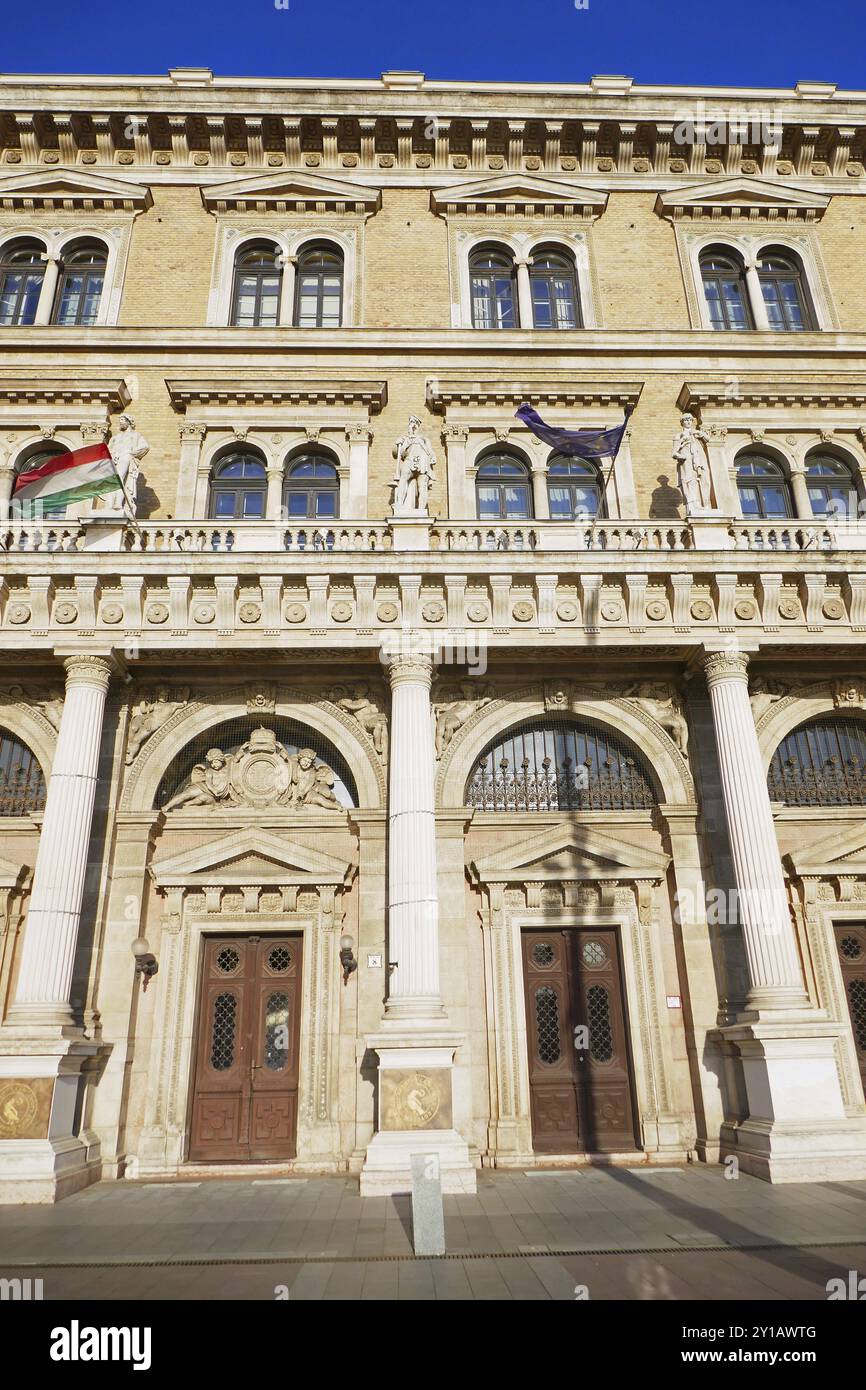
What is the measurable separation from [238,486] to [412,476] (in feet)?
13.5

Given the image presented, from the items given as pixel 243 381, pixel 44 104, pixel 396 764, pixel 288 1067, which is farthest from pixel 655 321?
pixel 288 1067

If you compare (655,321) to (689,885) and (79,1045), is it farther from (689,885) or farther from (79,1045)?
(79,1045)

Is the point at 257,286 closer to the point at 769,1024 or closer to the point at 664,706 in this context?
the point at 664,706

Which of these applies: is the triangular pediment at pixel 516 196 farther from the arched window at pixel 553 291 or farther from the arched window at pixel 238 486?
the arched window at pixel 238 486

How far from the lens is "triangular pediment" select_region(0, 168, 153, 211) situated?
768 inches

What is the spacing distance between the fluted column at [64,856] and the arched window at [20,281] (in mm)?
9648

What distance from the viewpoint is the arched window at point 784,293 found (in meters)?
19.4

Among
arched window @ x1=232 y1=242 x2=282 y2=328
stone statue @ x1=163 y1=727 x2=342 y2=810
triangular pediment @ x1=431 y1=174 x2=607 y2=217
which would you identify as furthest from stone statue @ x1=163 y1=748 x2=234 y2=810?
triangular pediment @ x1=431 y1=174 x2=607 y2=217

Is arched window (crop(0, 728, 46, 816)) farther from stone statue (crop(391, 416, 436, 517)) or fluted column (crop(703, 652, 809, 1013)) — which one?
fluted column (crop(703, 652, 809, 1013))

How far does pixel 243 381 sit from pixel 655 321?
8.93 meters

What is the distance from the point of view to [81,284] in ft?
63.4

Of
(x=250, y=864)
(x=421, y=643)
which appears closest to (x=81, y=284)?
(x=421, y=643)

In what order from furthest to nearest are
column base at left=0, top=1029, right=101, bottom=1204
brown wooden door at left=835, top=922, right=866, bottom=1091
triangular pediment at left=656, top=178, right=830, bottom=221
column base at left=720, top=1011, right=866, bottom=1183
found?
triangular pediment at left=656, top=178, right=830, bottom=221, brown wooden door at left=835, top=922, right=866, bottom=1091, column base at left=720, top=1011, right=866, bottom=1183, column base at left=0, top=1029, right=101, bottom=1204

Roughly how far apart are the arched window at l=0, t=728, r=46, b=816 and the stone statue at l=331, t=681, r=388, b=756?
532 cm
